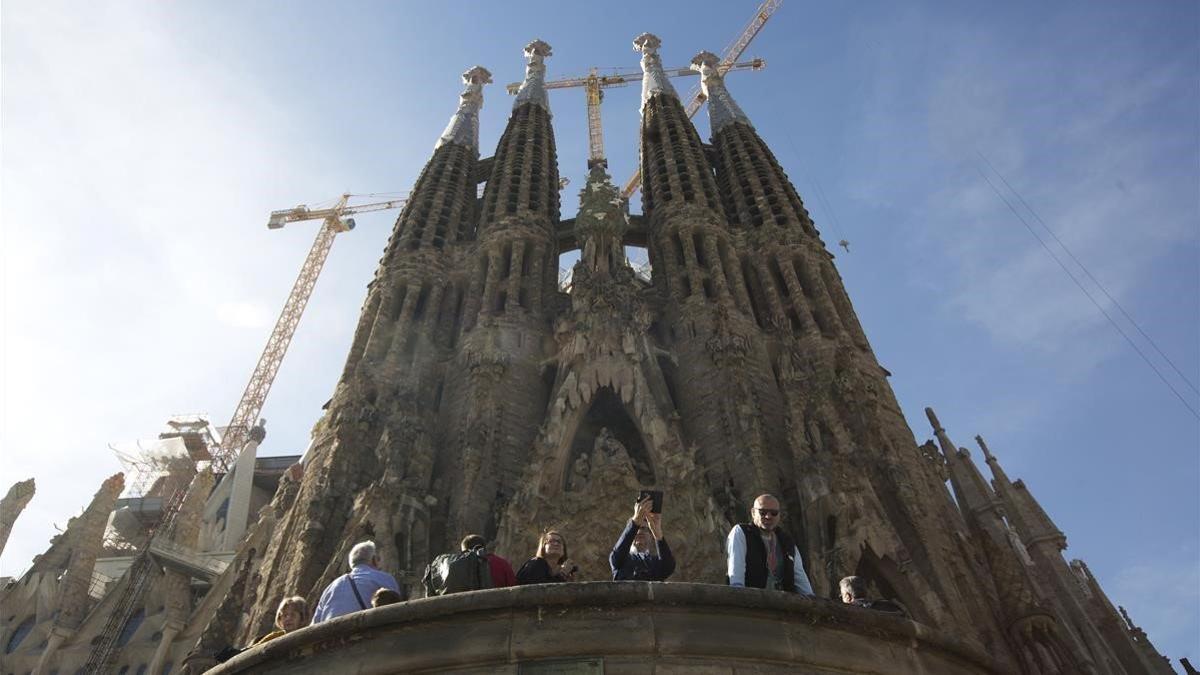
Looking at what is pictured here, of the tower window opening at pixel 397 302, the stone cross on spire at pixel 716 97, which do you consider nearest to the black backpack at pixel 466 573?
the tower window opening at pixel 397 302

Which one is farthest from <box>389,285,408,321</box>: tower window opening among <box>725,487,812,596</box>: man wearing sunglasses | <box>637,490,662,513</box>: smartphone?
<box>725,487,812,596</box>: man wearing sunglasses

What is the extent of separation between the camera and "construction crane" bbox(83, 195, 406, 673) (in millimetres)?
23125

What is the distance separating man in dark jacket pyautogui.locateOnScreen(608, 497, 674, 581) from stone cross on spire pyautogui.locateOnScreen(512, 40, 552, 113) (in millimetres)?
29060

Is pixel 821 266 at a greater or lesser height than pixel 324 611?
greater

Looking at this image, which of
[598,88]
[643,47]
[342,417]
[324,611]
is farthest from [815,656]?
[598,88]

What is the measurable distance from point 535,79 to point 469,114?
386 cm

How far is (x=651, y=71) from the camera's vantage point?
116 feet

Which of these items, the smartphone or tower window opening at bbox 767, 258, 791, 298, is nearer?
the smartphone

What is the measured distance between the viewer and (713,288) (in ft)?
71.9

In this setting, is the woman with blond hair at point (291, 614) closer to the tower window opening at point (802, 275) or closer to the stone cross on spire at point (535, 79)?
the tower window opening at point (802, 275)

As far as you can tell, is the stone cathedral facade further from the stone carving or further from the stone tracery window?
the stone carving

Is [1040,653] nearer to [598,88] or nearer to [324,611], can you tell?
[324,611]

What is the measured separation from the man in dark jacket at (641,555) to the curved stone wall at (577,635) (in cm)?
18

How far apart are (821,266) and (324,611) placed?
61.9 ft
